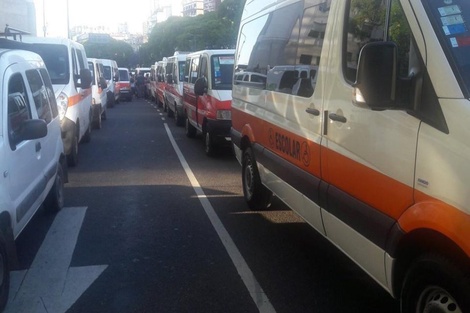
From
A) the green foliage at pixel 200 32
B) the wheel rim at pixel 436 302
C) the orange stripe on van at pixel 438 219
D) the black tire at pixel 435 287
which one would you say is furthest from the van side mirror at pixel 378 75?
the green foliage at pixel 200 32

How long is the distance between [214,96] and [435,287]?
29.7 ft

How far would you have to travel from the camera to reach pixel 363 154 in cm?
411

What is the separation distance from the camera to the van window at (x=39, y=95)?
6602mm

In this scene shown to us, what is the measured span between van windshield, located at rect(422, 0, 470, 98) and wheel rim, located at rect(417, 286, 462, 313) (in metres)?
1.03

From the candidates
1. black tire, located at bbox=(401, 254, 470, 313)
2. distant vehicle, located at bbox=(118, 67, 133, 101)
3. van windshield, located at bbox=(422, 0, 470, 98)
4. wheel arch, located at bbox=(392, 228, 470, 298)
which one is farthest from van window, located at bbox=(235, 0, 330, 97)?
distant vehicle, located at bbox=(118, 67, 133, 101)

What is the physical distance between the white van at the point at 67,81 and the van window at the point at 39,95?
3233mm

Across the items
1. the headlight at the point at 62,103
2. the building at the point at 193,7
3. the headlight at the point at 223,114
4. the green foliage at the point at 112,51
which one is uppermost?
the building at the point at 193,7

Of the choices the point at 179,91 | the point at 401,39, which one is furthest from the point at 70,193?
the point at 179,91

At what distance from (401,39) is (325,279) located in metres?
2.45

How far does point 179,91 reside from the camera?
18.2m

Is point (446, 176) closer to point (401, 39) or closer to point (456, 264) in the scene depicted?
point (456, 264)

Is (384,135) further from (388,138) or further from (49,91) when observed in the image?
(49,91)

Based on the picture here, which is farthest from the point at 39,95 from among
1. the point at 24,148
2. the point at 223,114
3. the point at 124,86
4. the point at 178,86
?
the point at 124,86

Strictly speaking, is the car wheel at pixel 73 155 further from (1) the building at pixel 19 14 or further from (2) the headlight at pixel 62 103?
(1) the building at pixel 19 14
